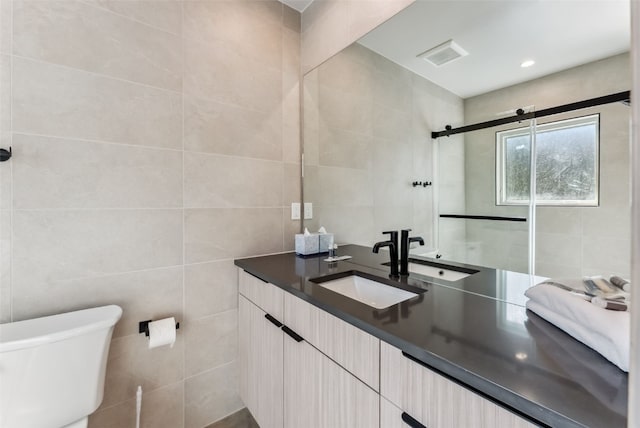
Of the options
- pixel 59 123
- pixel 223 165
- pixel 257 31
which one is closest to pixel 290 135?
pixel 223 165

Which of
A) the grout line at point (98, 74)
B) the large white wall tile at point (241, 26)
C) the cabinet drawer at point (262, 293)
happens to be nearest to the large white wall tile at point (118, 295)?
the cabinet drawer at point (262, 293)

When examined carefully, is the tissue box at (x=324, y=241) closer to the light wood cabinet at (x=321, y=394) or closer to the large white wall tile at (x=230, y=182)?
the large white wall tile at (x=230, y=182)

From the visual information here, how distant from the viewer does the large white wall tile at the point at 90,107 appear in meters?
1.03

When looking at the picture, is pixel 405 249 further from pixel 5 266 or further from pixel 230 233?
pixel 5 266

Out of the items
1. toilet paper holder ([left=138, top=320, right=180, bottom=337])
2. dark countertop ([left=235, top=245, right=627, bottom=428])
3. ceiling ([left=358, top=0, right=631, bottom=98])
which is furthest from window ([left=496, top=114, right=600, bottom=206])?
toilet paper holder ([left=138, top=320, right=180, bottom=337])

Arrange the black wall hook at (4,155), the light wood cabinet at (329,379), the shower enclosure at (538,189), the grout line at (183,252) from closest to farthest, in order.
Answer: the light wood cabinet at (329,379)
the shower enclosure at (538,189)
the black wall hook at (4,155)
the grout line at (183,252)

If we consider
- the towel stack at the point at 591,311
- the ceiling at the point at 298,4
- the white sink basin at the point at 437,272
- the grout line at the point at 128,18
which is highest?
the ceiling at the point at 298,4

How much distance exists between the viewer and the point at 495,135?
3.30ft

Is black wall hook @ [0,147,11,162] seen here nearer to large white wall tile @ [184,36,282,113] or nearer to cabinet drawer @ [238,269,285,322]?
large white wall tile @ [184,36,282,113]

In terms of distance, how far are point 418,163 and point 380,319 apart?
76 cm

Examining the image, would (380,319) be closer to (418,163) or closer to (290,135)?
(418,163)

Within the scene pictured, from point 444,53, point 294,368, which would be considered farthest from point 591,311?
point 444,53

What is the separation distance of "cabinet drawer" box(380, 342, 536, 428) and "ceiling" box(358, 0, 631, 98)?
2.92 ft

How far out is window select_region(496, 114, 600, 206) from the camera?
78 centimetres
